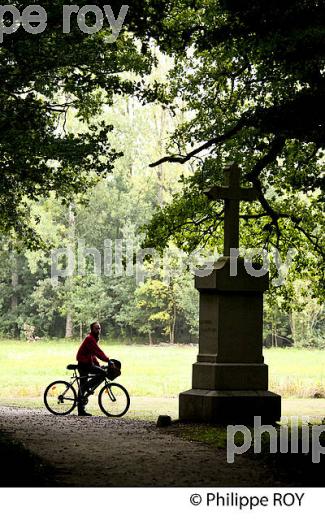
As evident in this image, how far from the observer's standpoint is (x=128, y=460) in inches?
359

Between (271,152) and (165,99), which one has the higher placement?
(165,99)

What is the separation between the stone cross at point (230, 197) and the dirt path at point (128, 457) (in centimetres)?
318

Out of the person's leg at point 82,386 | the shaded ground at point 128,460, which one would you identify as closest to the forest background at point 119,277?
the person's leg at point 82,386

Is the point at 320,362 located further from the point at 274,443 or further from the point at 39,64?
the point at 274,443

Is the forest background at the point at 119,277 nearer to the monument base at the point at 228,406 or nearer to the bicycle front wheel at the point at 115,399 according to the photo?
the bicycle front wheel at the point at 115,399

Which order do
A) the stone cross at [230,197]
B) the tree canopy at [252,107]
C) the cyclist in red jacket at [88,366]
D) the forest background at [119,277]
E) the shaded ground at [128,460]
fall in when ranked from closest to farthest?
the shaded ground at [128,460] → the tree canopy at [252,107] → the stone cross at [230,197] → the cyclist in red jacket at [88,366] → the forest background at [119,277]

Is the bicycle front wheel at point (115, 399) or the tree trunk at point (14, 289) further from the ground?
the tree trunk at point (14, 289)

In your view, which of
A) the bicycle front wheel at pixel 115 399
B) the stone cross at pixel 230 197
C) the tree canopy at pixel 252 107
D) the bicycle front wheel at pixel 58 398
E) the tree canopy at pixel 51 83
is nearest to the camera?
the tree canopy at pixel 252 107

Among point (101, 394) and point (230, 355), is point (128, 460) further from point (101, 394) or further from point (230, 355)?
point (101, 394)

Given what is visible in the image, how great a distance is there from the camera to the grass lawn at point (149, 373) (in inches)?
857

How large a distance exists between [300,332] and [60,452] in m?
46.5

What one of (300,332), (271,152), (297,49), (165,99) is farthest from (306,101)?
(300,332)

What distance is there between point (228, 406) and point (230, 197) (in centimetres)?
326

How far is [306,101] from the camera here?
13.0 meters
